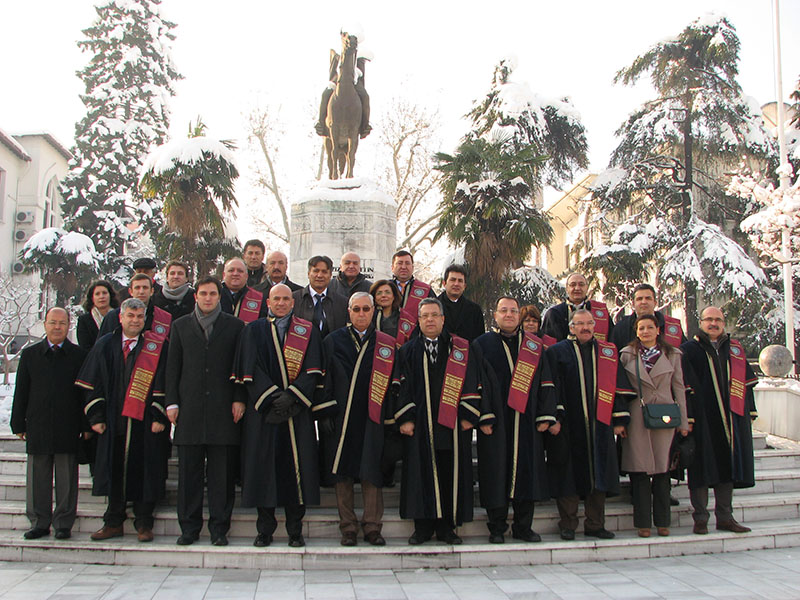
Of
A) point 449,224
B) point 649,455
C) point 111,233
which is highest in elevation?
point 111,233

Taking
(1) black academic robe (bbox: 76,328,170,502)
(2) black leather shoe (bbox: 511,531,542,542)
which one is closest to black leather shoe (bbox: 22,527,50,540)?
(1) black academic robe (bbox: 76,328,170,502)

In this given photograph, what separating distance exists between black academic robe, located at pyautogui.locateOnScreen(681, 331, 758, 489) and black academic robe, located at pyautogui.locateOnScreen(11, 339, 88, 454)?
4.96 meters

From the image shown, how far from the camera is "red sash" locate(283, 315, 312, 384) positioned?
521 centimetres

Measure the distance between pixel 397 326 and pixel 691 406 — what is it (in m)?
2.56

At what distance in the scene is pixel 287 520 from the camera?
201 inches

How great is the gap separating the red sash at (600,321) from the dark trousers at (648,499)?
1.45 metres

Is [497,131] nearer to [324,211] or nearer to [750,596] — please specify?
[324,211]

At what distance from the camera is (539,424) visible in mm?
5367

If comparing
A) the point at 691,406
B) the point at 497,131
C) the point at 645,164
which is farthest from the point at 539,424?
the point at 645,164

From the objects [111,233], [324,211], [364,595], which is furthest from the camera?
[111,233]

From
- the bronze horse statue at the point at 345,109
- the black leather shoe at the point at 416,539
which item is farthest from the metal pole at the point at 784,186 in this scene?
the black leather shoe at the point at 416,539

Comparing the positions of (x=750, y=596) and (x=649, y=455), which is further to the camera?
(x=649, y=455)

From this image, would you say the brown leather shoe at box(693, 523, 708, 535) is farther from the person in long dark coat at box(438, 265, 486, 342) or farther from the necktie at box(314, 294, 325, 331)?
the necktie at box(314, 294, 325, 331)

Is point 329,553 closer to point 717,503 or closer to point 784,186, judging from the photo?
point 717,503
